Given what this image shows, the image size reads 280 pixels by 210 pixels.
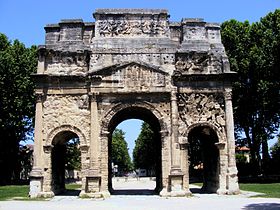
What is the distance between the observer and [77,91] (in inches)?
784

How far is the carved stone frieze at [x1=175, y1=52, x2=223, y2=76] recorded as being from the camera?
20.2 metres

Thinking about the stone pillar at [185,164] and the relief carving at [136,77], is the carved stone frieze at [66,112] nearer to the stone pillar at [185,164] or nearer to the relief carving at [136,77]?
the relief carving at [136,77]

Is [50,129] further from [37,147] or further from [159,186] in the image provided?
[159,186]

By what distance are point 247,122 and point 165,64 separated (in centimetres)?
1281

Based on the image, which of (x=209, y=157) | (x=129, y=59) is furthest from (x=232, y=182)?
(x=129, y=59)

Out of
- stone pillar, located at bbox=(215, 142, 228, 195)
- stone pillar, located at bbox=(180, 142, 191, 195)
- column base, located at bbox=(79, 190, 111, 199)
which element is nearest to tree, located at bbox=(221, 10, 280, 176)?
stone pillar, located at bbox=(215, 142, 228, 195)

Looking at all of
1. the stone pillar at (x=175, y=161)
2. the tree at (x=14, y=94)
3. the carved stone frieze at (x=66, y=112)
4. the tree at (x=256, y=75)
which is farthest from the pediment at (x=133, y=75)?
the tree at (x=14, y=94)

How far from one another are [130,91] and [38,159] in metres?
5.88

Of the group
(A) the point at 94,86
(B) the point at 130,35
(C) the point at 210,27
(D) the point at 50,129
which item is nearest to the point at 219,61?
(C) the point at 210,27

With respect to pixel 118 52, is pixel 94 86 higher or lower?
→ lower

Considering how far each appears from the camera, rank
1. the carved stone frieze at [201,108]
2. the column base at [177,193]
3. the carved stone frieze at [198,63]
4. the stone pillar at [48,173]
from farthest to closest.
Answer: the carved stone frieze at [198,63] → the carved stone frieze at [201,108] → the stone pillar at [48,173] → the column base at [177,193]

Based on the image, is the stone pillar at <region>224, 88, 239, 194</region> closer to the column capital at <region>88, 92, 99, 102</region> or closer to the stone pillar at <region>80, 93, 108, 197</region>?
the stone pillar at <region>80, 93, 108, 197</region>

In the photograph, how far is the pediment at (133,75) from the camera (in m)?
19.7

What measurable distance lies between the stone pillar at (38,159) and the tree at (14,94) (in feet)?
32.1
